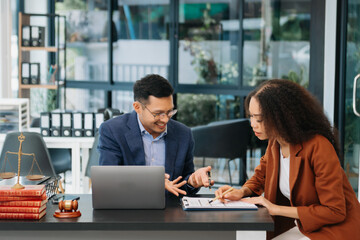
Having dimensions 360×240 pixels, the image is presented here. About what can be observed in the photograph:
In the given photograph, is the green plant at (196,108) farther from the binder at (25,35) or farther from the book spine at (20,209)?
the book spine at (20,209)

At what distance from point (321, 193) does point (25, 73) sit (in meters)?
4.60

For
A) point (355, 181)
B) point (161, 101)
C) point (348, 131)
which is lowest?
point (355, 181)

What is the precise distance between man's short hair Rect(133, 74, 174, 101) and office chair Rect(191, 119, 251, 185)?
2892 mm

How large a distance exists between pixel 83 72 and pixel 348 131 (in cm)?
365

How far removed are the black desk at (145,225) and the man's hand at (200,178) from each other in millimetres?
255

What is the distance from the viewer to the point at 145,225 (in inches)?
95.9

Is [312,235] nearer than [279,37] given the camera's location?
Yes

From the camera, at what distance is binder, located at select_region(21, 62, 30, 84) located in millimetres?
6504

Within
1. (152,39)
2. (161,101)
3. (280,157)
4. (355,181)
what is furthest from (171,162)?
(152,39)

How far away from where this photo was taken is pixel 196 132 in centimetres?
608

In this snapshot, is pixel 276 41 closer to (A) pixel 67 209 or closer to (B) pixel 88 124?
(B) pixel 88 124

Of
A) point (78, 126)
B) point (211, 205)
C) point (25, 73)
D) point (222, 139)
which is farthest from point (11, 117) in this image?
point (211, 205)

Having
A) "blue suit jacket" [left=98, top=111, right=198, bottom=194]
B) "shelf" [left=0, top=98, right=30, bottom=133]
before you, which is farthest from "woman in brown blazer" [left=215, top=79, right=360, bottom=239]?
"shelf" [left=0, top=98, right=30, bottom=133]

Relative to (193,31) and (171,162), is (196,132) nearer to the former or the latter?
(193,31)
